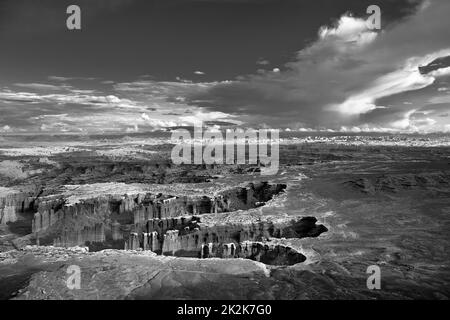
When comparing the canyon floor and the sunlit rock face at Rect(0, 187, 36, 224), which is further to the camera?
the sunlit rock face at Rect(0, 187, 36, 224)

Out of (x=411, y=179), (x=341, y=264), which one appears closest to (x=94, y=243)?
(x=341, y=264)

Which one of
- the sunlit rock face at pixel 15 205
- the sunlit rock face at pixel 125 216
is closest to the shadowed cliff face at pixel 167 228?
the sunlit rock face at pixel 125 216

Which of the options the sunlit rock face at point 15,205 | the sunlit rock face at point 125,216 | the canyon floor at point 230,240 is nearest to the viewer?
the canyon floor at point 230,240

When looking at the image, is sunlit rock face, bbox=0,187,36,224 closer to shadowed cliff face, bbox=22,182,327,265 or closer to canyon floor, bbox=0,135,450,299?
canyon floor, bbox=0,135,450,299

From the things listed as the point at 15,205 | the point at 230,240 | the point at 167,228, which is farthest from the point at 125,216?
the point at 230,240

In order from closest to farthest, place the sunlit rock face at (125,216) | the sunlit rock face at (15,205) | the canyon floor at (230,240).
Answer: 1. the canyon floor at (230,240)
2. the sunlit rock face at (125,216)
3. the sunlit rock face at (15,205)

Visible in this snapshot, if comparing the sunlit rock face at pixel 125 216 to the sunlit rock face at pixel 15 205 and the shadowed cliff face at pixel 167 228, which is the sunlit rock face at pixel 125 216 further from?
the sunlit rock face at pixel 15 205

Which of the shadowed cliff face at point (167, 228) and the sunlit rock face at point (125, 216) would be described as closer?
the shadowed cliff face at point (167, 228)

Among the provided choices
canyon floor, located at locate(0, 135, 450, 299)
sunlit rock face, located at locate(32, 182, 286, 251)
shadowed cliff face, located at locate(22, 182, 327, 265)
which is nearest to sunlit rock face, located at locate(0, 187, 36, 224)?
canyon floor, located at locate(0, 135, 450, 299)
